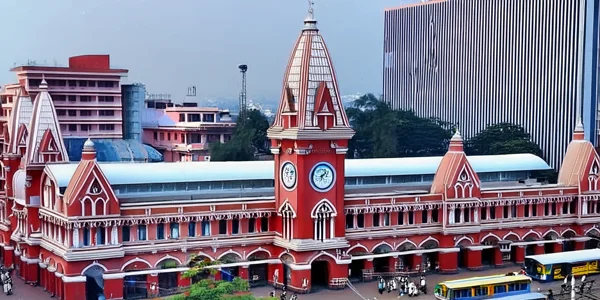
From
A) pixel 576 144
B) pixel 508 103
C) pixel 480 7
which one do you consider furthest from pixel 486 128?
pixel 576 144

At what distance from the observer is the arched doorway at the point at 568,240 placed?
47.1 meters

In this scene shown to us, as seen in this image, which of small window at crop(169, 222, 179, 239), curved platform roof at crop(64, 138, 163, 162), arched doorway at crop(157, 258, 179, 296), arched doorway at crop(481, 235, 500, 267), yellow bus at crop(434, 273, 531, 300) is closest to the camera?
yellow bus at crop(434, 273, 531, 300)

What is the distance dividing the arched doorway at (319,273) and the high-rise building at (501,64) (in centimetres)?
3692

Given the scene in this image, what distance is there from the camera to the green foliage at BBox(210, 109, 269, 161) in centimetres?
6881

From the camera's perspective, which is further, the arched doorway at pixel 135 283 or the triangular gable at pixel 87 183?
the arched doorway at pixel 135 283

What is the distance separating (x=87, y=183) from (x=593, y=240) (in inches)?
1194

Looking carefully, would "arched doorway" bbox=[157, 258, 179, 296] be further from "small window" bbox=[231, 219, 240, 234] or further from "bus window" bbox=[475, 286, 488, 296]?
"bus window" bbox=[475, 286, 488, 296]

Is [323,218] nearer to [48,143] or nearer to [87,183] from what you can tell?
[87,183]

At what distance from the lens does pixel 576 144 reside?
4800cm

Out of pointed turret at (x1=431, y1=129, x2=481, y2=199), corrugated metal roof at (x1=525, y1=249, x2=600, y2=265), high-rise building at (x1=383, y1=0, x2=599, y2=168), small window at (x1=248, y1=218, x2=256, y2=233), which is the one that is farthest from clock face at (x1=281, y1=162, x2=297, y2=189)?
high-rise building at (x1=383, y1=0, x2=599, y2=168)

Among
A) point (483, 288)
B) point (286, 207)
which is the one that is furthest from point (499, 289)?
point (286, 207)

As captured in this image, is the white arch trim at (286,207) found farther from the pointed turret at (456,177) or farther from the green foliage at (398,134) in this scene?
the green foliage at (398,134)

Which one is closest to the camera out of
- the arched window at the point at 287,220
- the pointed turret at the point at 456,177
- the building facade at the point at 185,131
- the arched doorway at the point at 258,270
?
the arched window at the point at 287,220

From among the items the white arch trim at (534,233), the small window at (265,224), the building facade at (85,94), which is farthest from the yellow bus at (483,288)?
the building facade at (85,94)
